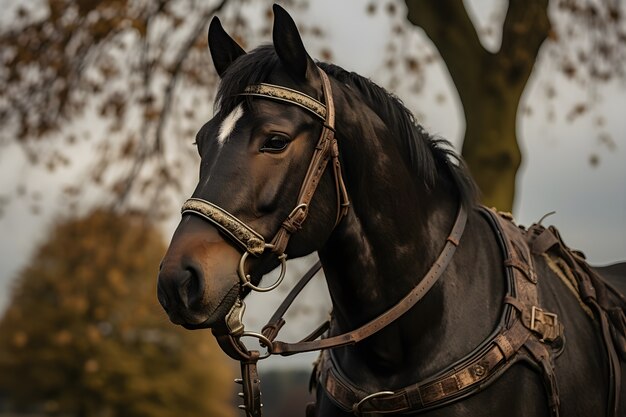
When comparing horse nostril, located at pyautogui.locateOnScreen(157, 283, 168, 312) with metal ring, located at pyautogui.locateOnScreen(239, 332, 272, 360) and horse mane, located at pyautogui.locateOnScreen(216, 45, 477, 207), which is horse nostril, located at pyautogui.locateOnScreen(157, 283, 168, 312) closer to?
metal ring, located at pyautogui.locateOnScreen(239, 332, 272, 360)

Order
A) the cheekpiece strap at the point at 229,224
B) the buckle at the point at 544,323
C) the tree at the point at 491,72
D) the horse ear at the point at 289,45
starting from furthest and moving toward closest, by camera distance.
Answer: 1. the tree at the point at 491,72
2. the buckle at the point at 544,323
3. the horse ear at the point at 289,45
4. the cheekpiece strap at the point at 229,224

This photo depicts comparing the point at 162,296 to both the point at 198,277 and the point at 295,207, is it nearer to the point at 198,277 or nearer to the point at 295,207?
the point at 198,277

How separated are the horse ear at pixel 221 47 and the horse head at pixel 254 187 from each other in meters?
0.26

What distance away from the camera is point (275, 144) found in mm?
3359

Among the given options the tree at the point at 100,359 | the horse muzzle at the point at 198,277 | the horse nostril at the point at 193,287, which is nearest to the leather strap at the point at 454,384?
the horse muzzle at the point at 198,277

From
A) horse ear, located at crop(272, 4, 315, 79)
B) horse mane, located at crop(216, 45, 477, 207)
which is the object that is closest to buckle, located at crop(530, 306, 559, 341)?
horse mane, located at crop(216, 45, 477, 207)

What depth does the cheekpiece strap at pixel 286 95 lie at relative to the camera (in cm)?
344

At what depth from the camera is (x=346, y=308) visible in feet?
12.2

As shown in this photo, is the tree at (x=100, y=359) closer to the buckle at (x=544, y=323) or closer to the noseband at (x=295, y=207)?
the buckle at (x=544, y=323)

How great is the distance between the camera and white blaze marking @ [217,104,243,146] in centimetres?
337

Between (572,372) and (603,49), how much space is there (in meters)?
8.40

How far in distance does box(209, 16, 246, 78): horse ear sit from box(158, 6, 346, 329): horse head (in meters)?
0.26

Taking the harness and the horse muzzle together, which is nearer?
the horse muzzle

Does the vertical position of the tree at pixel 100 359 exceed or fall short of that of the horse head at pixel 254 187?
it exceeds it
